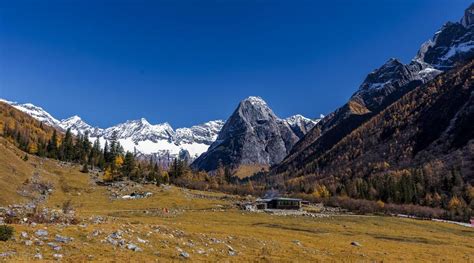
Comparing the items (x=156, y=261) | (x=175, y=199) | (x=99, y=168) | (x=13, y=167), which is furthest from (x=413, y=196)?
(x=156, y=261)

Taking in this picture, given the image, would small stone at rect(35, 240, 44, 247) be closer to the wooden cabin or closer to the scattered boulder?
the scattered boulder

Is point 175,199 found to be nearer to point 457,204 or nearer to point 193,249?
point 193,249

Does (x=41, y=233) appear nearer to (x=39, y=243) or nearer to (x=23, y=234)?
(x=23, y=234)

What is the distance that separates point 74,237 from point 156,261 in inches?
286

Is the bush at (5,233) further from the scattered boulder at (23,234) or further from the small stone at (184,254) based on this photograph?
the small stone at (184,254)

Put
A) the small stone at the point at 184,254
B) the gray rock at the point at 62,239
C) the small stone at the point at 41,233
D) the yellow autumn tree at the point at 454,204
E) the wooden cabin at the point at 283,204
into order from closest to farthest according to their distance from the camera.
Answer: the small stone at the point at 41,233
the gray rock at the point at 62,239
the small stone at the point at 184,254
the wooden cabin at the point at 283,204
the yellow autumn tree at the point at 454,204

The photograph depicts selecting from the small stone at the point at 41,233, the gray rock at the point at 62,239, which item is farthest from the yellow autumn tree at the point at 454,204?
the small stone at the point at 41,233

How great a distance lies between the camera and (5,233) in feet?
86.7

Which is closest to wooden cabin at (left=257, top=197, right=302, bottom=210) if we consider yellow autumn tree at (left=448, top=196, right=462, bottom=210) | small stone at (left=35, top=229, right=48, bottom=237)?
yellow autumn tree at (left=448, top=196, right=462, bottom=210)

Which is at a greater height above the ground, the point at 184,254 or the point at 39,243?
the point at 39,243

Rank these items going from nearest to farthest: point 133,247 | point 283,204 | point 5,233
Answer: point 5,233 → point 133,247 → point 283,204

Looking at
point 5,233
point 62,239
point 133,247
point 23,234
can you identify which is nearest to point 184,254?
point 133,247

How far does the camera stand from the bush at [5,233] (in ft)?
86.1

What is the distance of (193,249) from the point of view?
35.5 m
